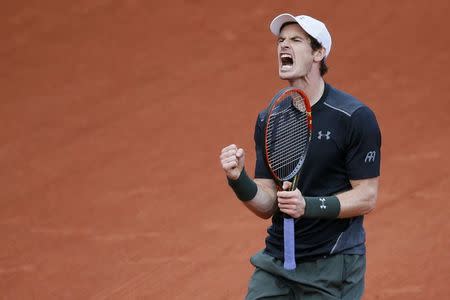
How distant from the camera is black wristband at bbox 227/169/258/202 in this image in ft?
15.7

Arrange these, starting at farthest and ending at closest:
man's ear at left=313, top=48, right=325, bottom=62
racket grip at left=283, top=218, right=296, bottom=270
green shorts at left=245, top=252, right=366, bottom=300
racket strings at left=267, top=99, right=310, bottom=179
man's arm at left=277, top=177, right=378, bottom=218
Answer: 1. man's ear at left=313, top=48, right=325, bottom=62
2. green shorts at left=245, top=252, right=366, bottom=300
3. racket strings at left=267, top=99, right=310, bottom=179
4. racket grip at left=283, top=218, right=296, bottom=270
5. man's arm at left=277, top=177, right=378, bottom=218

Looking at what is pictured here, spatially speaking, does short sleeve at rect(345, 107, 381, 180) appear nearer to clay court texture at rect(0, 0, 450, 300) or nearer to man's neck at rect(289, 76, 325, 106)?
man's neck at rect(289, 76, 325, 106)

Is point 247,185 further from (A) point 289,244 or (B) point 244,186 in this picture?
(A) point 289,244

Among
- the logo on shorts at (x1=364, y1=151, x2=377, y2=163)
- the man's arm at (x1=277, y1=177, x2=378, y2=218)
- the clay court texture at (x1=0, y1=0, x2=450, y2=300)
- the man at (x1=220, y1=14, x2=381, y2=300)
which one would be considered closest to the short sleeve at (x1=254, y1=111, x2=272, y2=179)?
the man at (x1=220, y1=14, x2=381, y2=300)

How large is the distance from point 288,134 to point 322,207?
16.8 inches

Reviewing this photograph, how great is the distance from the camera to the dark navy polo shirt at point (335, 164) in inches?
191

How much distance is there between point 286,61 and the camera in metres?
5.04

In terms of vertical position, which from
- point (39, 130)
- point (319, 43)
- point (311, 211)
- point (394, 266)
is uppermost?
point (319, 43)

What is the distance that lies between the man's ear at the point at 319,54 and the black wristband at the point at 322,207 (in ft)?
2.46

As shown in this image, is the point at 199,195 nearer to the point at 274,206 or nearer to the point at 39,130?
the point at 39,130

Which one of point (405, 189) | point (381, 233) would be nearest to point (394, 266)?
point (381, 233)

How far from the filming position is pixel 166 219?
8211 mm

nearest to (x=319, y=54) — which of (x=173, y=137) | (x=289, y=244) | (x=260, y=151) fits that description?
(x=260, y=151)

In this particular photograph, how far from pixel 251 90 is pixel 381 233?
2910 mm
